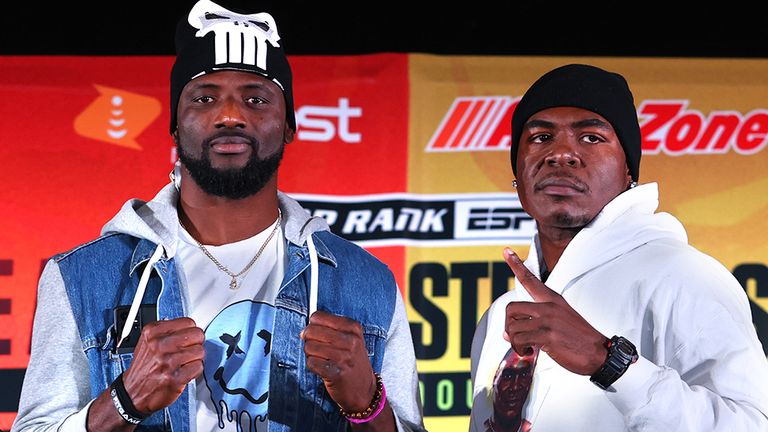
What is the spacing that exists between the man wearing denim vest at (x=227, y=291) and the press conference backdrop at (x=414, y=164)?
1127 mm

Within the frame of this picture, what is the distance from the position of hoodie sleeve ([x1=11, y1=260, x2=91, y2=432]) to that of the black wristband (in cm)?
11

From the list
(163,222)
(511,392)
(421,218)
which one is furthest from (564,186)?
(421,218)

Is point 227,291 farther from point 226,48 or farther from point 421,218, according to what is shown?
point 421,218

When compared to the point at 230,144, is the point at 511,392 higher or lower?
lower

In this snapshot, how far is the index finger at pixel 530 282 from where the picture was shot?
6.12 ft

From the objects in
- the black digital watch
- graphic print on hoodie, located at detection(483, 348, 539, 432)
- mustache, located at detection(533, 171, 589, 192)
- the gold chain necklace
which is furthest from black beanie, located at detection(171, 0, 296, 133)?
the black digital watch

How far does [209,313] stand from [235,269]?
0.34 feet

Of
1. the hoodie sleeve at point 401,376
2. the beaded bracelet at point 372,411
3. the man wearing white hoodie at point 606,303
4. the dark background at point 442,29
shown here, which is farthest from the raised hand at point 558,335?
the dark background at point 442,29

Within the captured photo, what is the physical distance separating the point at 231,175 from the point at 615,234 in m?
0.70

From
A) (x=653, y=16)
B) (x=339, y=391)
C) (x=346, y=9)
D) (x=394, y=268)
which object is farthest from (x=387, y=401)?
(x=653, y=16)

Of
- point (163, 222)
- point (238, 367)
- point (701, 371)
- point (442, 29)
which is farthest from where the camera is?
point (442, 29)

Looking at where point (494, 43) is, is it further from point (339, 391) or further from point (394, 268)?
point (339, 391)

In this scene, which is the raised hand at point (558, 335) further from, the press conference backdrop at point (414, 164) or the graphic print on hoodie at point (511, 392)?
the press conference backdrop at point (414, 164)

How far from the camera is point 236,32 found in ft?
6.88
